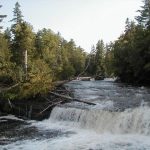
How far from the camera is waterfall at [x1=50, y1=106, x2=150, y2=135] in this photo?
2228cm

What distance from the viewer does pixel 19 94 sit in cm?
2986

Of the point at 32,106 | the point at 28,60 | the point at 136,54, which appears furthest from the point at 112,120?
the point at 28,60

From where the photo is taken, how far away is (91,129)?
928 inches

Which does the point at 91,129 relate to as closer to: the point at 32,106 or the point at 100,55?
the point at 32,106

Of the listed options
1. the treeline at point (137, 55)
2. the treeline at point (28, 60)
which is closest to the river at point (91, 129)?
the treeline at point (28, 60)

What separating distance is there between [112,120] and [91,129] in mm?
1499

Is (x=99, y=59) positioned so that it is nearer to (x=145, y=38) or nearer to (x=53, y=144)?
(x=145, y=38)

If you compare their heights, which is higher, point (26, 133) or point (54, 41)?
point (54, 41)

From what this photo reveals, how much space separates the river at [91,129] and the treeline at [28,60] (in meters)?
3.33

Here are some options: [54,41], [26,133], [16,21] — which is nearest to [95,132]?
[26,133]

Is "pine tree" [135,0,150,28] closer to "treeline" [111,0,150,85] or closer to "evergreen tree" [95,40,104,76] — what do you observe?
"treeline" [111,0,150,85]

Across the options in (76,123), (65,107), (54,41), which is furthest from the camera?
(54,41)

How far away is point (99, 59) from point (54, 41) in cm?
3555

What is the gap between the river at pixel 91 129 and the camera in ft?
64.6
